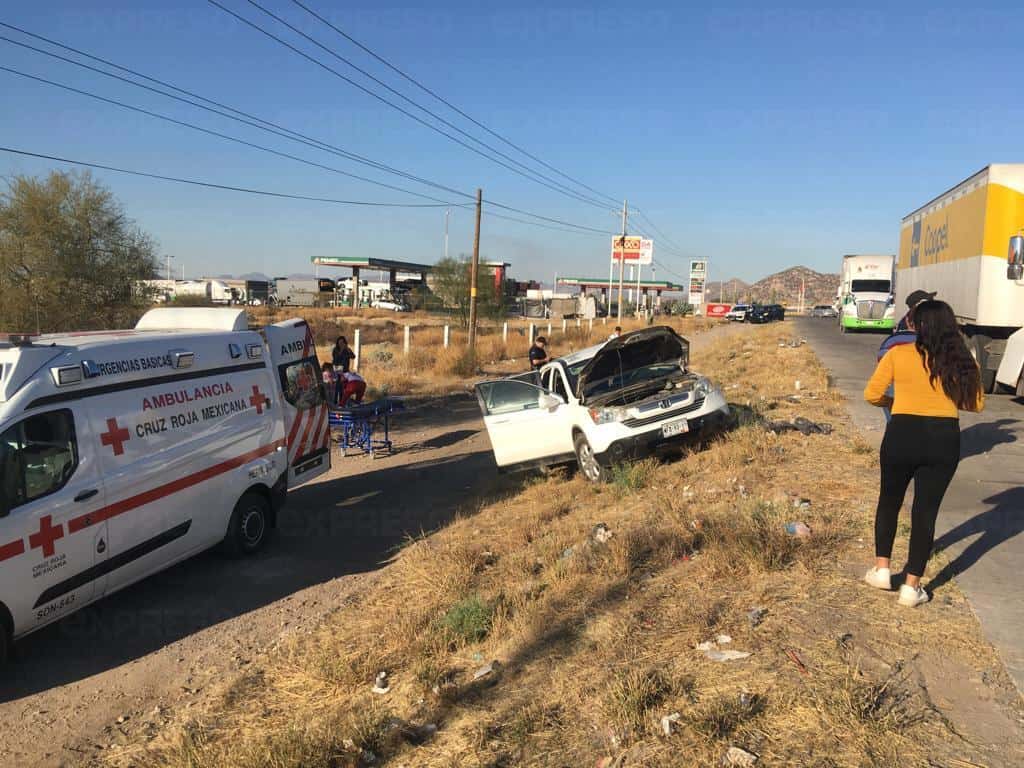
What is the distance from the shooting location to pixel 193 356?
725cm

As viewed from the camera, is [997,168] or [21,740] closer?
[21,740]

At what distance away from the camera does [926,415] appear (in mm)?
4629

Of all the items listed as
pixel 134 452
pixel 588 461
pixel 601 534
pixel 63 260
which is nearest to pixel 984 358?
pixel 588 461

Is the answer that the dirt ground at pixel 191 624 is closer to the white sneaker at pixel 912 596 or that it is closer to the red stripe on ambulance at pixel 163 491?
the red stripe on ambulance at pixel 163 491

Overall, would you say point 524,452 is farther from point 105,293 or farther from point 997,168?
point 105,293

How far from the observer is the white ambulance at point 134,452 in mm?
5242

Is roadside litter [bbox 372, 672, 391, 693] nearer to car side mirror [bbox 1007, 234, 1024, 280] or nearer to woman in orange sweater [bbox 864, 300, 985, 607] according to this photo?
woman in orange sweater [bbox 864, 300, 985, 607]

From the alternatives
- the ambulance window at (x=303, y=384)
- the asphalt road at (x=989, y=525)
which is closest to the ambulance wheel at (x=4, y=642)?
the ambulance window at (x=303, y=384)

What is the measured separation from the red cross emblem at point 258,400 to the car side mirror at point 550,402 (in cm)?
359

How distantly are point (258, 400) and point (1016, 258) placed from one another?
41.6ft

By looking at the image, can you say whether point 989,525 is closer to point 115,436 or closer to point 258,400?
point 258,400

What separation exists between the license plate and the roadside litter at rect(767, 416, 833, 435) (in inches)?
62.0

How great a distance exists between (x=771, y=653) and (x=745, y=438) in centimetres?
575

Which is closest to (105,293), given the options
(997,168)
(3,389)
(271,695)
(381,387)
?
(381,387)
